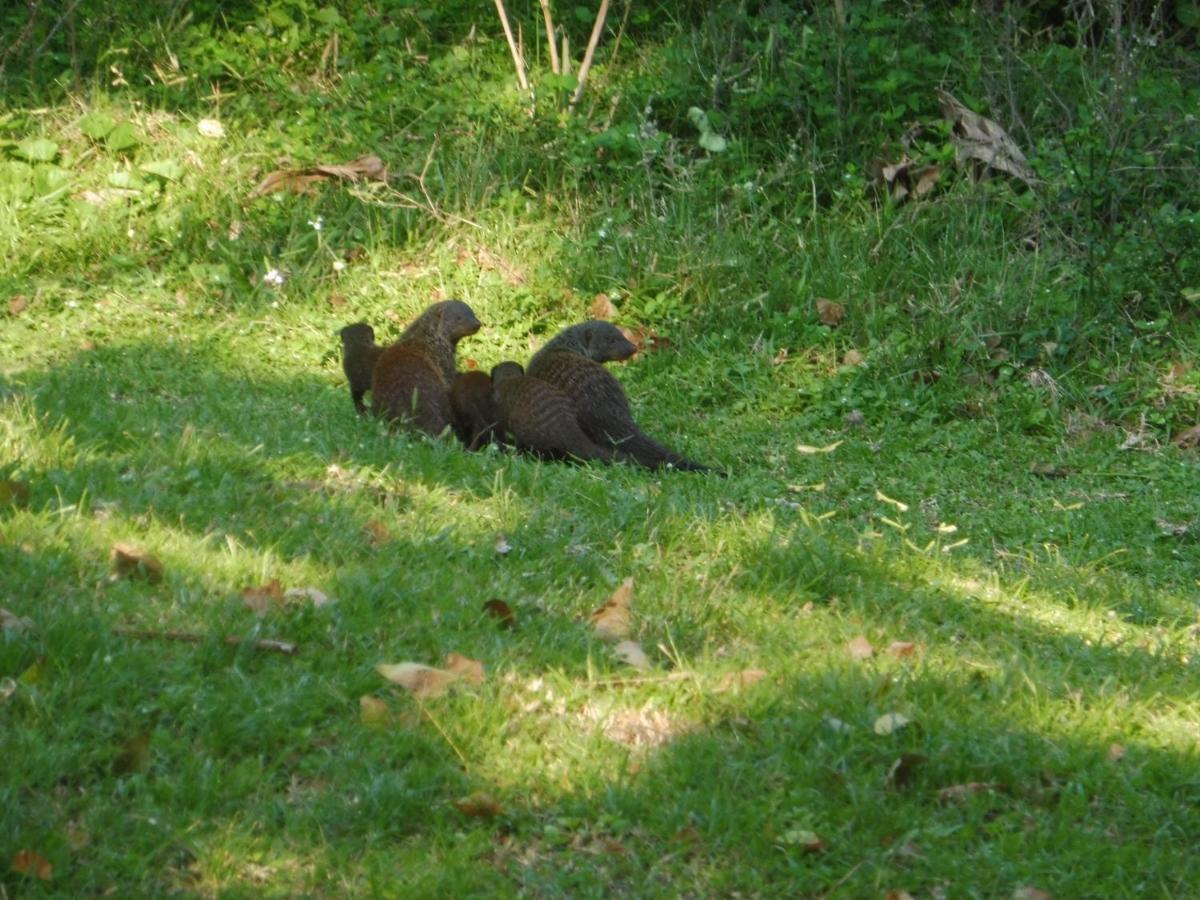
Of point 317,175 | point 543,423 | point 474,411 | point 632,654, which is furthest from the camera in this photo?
point 317,175

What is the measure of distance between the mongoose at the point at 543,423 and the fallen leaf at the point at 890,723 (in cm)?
298

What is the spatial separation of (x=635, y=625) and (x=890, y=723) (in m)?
0.81

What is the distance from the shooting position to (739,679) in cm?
388

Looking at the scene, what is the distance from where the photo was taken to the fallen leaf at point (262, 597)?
12.8 feet

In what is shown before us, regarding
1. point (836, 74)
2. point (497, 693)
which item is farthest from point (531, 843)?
point (836, 74)

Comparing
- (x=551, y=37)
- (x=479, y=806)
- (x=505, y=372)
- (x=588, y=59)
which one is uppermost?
(x=551, y=37)

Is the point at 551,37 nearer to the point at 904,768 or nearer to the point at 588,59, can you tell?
the point at 588,59

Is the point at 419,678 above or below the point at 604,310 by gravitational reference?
above

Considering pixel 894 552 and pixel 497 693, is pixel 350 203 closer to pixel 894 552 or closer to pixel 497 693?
pixel 894 552

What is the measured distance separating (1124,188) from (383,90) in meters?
5.00

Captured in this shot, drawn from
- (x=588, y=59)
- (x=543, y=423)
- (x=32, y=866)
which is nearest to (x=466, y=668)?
(x=32, y=866)

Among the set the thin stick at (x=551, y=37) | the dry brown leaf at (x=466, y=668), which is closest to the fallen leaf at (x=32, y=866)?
the dry brown leaf at (x=466, y=668)

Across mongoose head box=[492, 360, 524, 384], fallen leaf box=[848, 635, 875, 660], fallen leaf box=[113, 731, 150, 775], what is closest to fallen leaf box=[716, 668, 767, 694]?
fallen leaf box=[848, 635, 875, 660]

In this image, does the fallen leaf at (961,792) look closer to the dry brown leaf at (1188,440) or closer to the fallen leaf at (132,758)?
the fallen leaf at (132,758)
